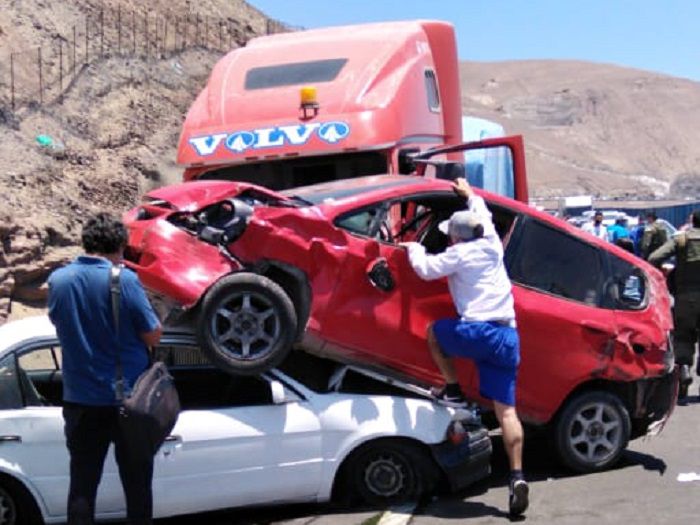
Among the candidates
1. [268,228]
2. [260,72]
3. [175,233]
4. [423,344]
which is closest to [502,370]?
[423,344]

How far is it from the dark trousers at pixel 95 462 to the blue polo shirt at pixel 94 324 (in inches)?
3.3

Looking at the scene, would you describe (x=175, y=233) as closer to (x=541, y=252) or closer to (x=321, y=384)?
(x=321, y=384)

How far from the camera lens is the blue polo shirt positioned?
5168 millimetres

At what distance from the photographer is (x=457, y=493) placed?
6992 millimetres

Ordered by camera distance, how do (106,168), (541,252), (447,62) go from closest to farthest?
(541,252) < (447,62) < (106,168)

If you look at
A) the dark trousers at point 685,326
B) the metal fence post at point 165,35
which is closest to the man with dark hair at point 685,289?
the dark trousers at point 685,326

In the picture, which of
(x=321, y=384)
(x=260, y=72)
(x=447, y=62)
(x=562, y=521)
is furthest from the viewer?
(x=447, y=62)

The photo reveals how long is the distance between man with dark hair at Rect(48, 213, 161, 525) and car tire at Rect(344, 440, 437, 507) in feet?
5.44

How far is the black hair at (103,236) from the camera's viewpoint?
5.25m

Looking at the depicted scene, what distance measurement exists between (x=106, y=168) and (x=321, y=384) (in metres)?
10.8

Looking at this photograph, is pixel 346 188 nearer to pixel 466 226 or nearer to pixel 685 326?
pixel 466 226

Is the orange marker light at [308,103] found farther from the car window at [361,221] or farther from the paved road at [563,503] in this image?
the paved road at [563,503]

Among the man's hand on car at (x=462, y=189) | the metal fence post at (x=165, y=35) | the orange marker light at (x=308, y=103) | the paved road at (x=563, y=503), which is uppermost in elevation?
the metal fence post at (x=165, y=35)

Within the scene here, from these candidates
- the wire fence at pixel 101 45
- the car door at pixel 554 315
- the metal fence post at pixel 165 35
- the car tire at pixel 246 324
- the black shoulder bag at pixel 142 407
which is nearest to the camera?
the black shoulder bag at pixel 142 407
